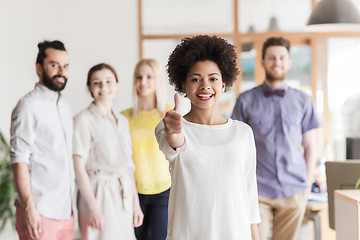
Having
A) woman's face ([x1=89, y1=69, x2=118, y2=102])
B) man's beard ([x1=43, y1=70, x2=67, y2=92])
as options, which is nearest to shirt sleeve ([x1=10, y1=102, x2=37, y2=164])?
man's beard ([x1=43, y1=70, x2=67, y2=92])

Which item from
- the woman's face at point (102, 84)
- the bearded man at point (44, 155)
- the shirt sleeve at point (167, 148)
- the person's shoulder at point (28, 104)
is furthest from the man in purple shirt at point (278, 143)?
the shirt sleeve at point (167, 148)

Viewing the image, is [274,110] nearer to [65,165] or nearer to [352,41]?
[65,165]

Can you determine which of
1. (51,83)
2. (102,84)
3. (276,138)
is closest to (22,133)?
(51,83)

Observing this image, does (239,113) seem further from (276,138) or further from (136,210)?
(136,210)

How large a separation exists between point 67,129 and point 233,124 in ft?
4.23

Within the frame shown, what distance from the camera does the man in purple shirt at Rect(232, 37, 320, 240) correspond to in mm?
3227

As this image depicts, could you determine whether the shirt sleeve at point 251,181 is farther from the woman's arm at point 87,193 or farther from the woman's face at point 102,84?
the woman's face at point 102,84

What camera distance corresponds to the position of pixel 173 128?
1588 mm

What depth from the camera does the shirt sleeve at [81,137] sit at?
10.1ft

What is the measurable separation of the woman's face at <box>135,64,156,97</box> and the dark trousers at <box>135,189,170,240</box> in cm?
66

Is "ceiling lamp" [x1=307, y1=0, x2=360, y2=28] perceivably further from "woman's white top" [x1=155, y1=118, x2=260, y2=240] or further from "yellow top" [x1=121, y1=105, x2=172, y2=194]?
"woman's white top" [x1=155, y1=118, x2=260, y2=240]

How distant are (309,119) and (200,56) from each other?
1.80m

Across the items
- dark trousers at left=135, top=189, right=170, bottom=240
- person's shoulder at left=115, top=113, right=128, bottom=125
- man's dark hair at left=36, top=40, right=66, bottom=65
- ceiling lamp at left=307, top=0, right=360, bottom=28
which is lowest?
dark trousers at left=135, top=189, right=170, bottom=240

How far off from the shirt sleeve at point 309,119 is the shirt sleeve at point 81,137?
1.40 m
